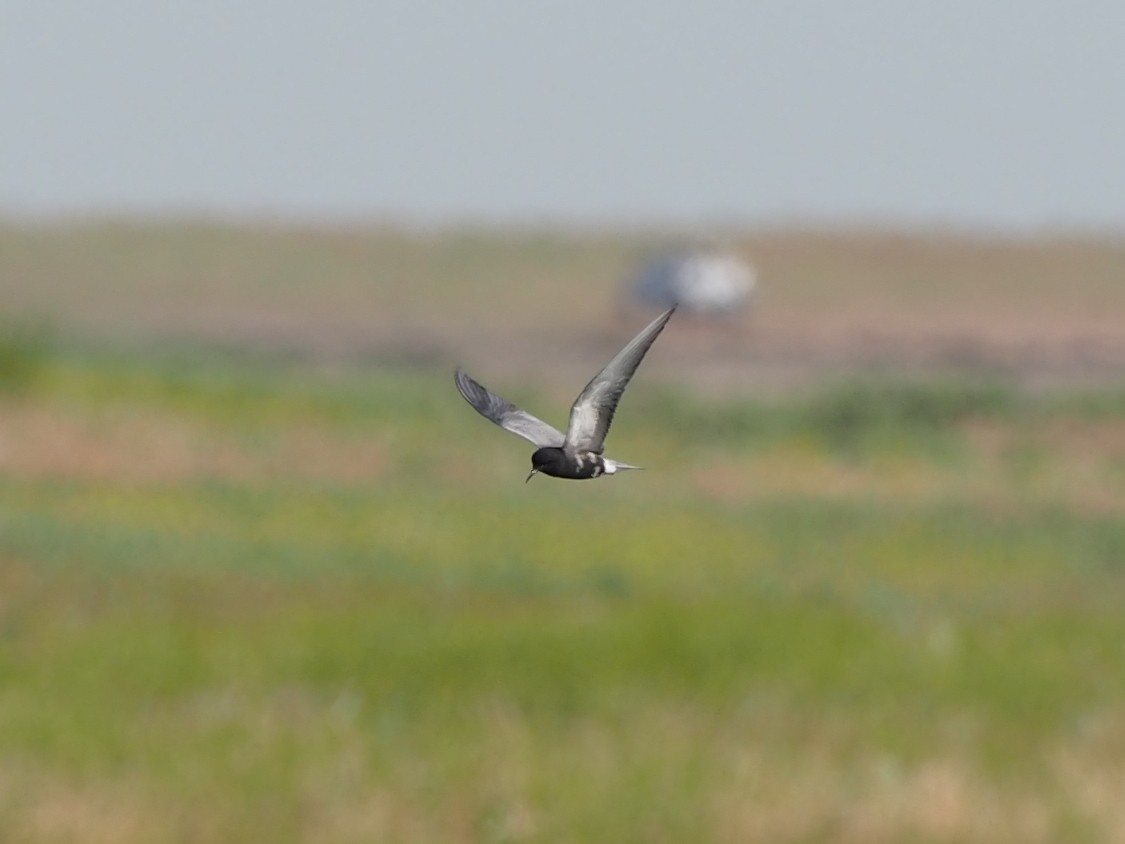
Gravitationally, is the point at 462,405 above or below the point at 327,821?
above

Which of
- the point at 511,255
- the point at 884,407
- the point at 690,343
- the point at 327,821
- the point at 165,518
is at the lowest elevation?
the point at 511,255

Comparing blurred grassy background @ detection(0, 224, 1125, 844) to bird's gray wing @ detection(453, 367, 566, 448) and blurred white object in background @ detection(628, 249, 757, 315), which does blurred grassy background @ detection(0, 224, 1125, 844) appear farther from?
blurred white object in background @ detection(628, 249, 757, 315)

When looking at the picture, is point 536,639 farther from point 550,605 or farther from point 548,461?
point 548,461

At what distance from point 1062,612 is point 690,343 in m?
50.5

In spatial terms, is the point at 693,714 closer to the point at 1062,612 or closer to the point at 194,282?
the point at 1062,612

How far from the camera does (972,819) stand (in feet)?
49.0

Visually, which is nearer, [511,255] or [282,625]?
[282,625]

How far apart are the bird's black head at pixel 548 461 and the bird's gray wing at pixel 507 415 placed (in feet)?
0.06

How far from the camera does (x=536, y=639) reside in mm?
20562

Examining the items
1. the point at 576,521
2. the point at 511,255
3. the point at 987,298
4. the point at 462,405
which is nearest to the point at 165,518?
the point at 576,521

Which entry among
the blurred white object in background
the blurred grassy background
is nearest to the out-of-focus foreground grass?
the blurred grassy background

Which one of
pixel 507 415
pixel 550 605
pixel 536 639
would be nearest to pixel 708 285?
pixel 550 605

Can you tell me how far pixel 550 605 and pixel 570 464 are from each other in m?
21.0

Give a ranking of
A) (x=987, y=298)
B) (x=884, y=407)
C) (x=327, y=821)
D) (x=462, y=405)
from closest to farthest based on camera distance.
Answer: (x=462, y=405) → (x=327, y=821) → (x=884, y=407) → (x=987, y=298)
